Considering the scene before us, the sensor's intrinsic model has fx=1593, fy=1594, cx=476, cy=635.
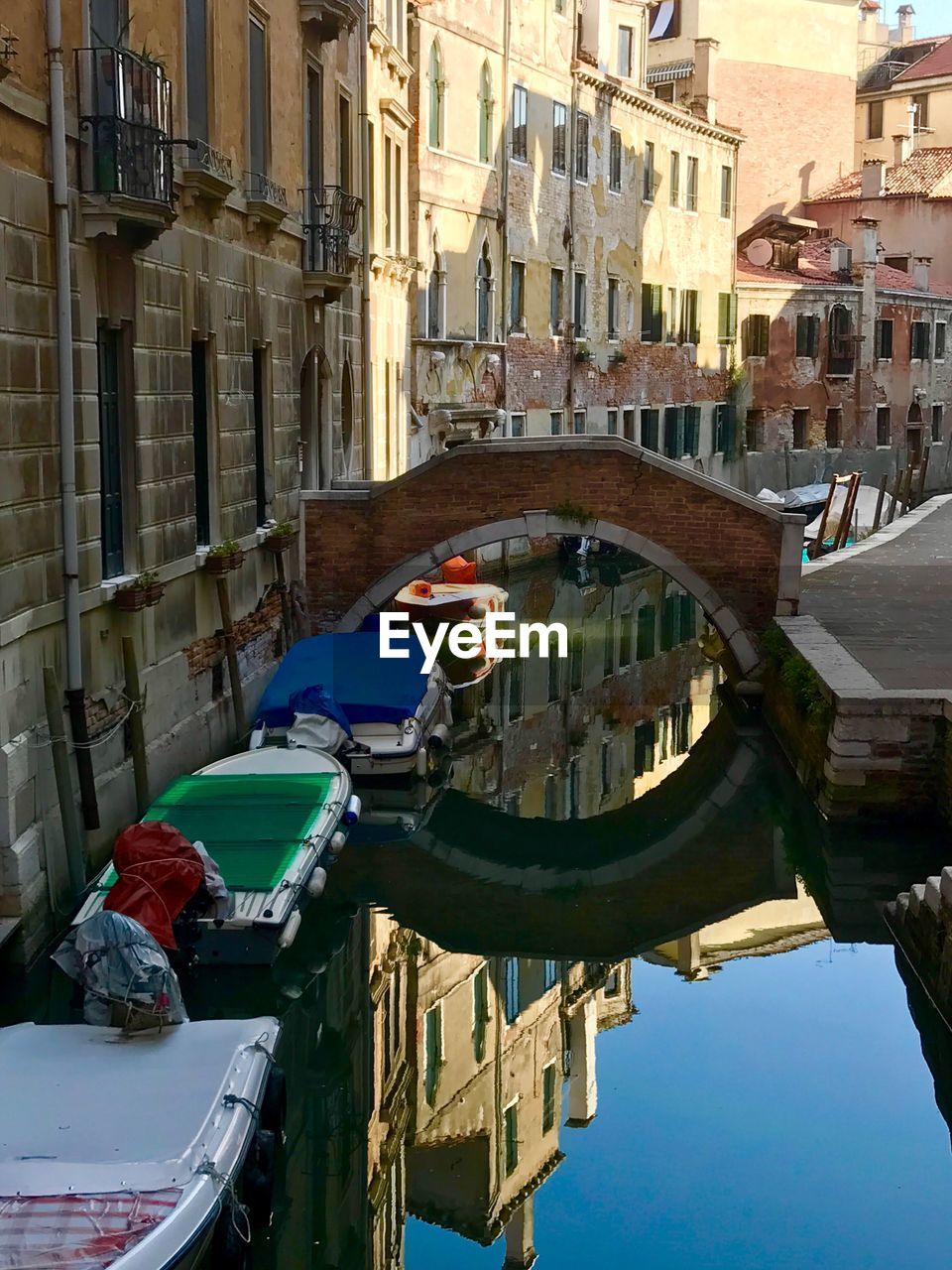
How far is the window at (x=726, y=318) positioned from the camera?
1218 inches

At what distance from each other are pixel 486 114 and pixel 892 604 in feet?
33.1

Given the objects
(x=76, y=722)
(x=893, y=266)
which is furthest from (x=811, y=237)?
(x=76, y=722)

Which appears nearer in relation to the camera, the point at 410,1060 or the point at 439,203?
the point at 410,1060

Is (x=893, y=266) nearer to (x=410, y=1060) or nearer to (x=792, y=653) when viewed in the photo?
(x=792, y=653)

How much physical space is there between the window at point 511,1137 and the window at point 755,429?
2640 cm

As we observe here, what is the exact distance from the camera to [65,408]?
8039mm

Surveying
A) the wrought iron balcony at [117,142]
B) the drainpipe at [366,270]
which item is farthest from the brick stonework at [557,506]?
the wrought iron balcony at [117,142]

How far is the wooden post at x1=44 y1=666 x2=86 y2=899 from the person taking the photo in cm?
790

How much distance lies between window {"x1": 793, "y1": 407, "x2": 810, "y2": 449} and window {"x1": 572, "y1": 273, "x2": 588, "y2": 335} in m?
8.61

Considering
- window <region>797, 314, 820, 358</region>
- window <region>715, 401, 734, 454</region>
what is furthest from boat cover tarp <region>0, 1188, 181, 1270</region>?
window <region>797, 314, 820, 358</region>

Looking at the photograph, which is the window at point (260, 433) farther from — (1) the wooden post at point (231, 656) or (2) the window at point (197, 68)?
(2) the window at point (197, 68)

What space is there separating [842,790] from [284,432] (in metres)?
5.52

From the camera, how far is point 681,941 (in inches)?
367

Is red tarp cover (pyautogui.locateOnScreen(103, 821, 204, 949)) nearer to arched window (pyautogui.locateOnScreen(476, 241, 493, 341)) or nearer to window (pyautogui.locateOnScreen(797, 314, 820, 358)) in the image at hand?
arched window (pyautogui.locateOnScreen(476, 241, 493, 341))
